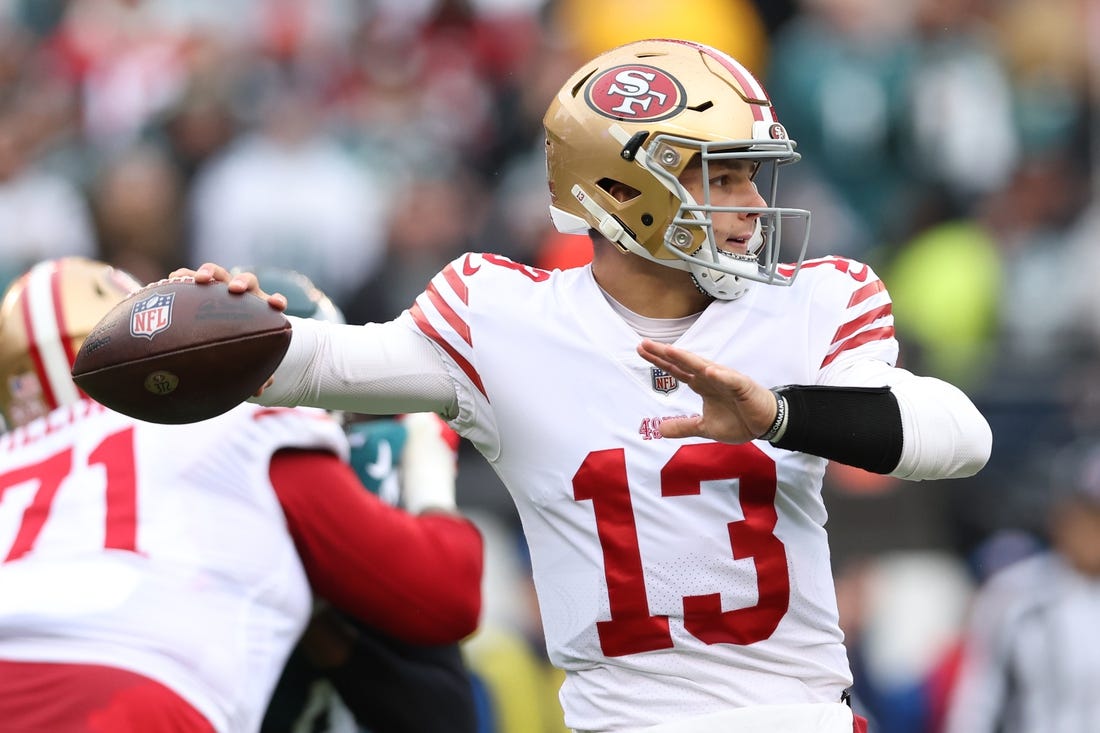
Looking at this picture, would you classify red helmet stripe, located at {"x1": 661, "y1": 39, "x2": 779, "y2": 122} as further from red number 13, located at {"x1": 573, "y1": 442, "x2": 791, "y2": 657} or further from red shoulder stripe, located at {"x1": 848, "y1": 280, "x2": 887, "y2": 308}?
red number 13, located at {"x1": 573, "y1": 442, "x2": 791, "y2": 657}

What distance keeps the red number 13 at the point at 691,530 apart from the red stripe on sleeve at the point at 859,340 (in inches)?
8.6

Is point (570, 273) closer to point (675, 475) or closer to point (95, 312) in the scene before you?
point (675, 475)

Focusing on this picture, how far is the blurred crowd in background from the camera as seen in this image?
7980mm

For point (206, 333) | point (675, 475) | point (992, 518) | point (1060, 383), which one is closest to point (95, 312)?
point (206, 333)

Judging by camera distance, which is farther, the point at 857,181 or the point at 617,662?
the point at 857,181

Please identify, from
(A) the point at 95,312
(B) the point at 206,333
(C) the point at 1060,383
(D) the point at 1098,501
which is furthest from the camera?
(C) the point at 1060,383

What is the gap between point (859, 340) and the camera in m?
2.93

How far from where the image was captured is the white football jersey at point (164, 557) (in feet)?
11.0

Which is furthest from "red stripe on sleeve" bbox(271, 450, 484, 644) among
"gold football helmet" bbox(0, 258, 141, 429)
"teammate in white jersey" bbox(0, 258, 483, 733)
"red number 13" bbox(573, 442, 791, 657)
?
"red number 13" bbox(573, 442, 791, 657)

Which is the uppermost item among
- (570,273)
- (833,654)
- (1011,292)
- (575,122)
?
(575,122)

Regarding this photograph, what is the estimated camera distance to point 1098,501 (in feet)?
19.4

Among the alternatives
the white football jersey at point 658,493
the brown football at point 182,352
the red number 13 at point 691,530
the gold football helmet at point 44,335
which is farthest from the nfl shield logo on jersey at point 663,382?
the gold football helmet at point 44,335

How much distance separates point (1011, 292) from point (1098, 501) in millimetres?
2406

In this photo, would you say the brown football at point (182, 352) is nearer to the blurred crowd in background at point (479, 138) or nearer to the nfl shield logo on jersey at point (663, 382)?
the nfl shield logo on jersey at point (663, 382)
